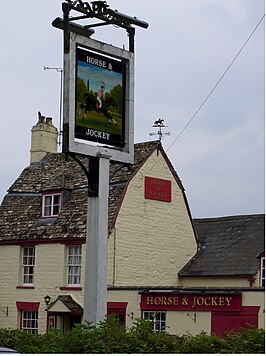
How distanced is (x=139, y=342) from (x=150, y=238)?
58.2 ft

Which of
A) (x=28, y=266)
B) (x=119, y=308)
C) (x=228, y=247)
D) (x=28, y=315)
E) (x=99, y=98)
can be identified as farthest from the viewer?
(x=28, y=266)

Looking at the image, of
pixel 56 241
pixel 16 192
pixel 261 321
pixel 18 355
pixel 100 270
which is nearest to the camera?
pixel 18 355

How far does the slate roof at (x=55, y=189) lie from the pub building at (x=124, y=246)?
0.04 metres

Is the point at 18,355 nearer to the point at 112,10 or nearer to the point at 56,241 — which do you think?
the point at 112,10

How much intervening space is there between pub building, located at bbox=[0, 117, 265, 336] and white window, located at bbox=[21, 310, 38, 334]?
36 mm

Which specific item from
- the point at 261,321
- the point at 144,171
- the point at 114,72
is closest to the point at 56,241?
the point at 144,171

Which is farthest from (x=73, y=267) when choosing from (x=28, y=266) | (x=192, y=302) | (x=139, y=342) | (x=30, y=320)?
(x=139, y=342)

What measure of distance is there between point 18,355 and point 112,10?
1109cm

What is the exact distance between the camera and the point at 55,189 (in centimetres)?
3078

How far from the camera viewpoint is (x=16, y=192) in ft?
107

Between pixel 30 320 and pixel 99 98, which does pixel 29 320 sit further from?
pixel 99 98

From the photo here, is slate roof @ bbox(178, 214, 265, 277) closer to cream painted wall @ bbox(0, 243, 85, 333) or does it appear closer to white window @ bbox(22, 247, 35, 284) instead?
cream painted wall @ bbox(0, 243, 85, 333)

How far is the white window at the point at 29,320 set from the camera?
2941cm

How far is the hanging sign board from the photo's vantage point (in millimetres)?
18625
